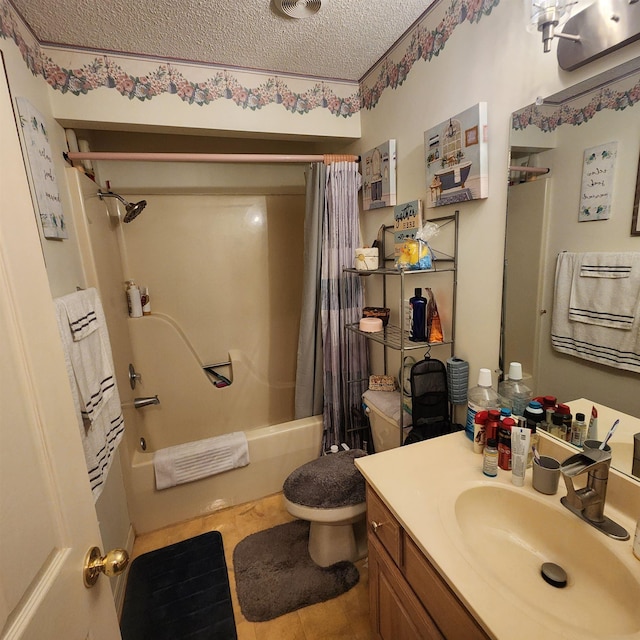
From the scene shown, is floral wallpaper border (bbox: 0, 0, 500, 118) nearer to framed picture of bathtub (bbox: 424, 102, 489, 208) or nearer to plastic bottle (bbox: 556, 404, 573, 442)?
framed picture of bathtub (bbox: 424, 102, 489, 208)

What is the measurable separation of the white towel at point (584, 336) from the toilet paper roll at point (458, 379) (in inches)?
15.9

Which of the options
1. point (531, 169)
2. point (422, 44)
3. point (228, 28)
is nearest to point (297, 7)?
point (228, 28)

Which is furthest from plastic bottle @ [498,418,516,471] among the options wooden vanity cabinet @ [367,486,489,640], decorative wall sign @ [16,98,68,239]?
decorative wall sign @ [16,98,68,239]

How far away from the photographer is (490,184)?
4.09ft

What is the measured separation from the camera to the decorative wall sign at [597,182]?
879mm

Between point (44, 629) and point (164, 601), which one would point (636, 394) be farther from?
point (164, 601)

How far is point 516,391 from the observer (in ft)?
3.99

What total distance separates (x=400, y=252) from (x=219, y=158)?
1.00 meters

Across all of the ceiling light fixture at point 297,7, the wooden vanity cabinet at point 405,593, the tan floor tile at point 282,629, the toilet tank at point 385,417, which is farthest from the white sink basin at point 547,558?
the ceiling light fixture at point 297,7

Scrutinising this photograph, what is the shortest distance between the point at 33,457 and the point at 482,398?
Answer: 124 centimetres

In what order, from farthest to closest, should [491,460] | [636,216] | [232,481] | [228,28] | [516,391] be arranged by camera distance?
1. [232,481]
2. [228,28]
3. [516,391]
4. [491,460]
5. [636,216]

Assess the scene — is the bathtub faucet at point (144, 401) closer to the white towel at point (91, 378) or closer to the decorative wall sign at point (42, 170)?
the white towel at point (91, 378)

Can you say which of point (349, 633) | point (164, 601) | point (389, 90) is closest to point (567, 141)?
point (389, 90)

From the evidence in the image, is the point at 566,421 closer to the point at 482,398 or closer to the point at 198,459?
the point at 482,398
